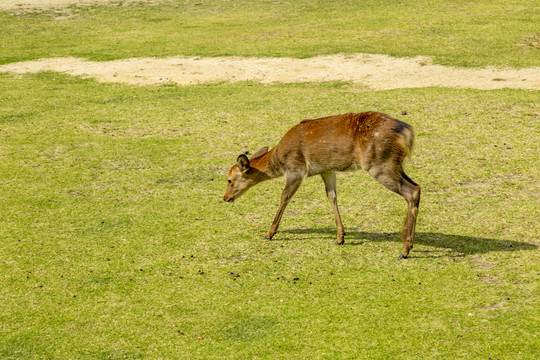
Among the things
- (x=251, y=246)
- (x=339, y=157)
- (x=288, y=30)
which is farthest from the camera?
(x=288, y=30)

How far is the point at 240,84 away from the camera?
1617 cm

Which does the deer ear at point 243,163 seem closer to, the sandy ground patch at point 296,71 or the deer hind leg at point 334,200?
the deer hind leg at point 334,200

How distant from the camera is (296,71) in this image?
1700 cm

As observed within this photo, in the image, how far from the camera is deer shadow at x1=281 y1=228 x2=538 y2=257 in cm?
748

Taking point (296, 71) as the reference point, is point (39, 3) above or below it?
below

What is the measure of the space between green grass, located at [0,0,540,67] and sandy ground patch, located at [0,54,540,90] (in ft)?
1.98

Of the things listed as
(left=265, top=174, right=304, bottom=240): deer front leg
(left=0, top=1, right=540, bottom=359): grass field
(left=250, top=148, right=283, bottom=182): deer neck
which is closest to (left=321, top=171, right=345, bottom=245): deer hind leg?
(left=0, top=1, right=540, bottom=359): grass field

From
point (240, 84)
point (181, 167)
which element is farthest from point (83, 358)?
point (240, 84)

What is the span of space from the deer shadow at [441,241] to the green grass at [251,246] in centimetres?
3

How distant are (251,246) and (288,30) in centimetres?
1448

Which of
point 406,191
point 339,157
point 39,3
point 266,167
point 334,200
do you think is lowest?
point 39,3

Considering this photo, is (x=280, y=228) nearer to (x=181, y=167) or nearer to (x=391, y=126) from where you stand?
(x=391, y=126)

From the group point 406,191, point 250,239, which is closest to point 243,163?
point 250,239

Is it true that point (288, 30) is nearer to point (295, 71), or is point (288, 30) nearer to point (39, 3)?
point (295, 71)
